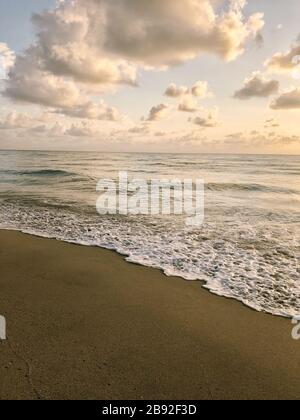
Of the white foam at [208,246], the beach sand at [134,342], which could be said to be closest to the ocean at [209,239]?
the white foam at [208,246]

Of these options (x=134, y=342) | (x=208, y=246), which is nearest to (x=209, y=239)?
(x=208, y=246)

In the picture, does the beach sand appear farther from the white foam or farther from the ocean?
the ocean

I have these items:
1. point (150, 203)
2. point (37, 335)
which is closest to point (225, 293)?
point (37, 335)

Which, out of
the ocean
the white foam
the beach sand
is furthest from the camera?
the ocean

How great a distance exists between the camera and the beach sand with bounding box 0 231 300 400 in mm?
3039

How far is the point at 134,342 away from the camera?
3.69 meters

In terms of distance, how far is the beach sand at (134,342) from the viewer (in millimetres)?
3039

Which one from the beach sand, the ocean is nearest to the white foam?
the ocean

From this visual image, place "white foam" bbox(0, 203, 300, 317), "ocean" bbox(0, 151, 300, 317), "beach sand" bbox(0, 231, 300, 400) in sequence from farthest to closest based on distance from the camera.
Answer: "ocean" bbox(0, 151, 300, 317), "white foam" bbox(0, 203, 300, 317), "beach sand" bbox(0, 231, 300, 400)

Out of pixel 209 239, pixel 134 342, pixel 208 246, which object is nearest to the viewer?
pixel 134 342

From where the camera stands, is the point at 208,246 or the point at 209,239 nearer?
the point at 208,246

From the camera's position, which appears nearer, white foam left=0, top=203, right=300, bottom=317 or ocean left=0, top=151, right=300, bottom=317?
white foam left=0, top=203, right=300, bottom=317

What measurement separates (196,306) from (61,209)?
825 cm

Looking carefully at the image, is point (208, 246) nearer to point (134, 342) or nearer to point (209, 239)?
point (209, 239)
